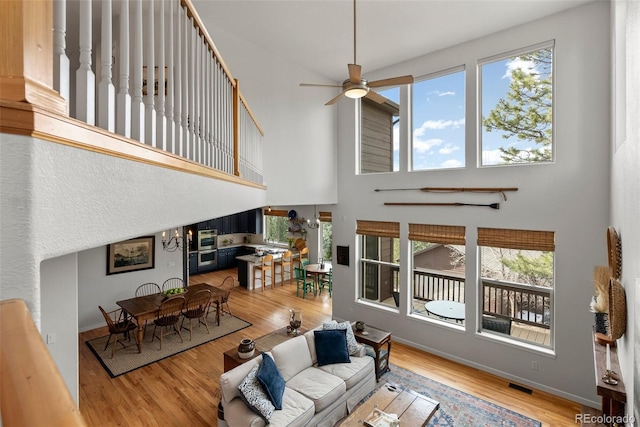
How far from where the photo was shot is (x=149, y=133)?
1412mm

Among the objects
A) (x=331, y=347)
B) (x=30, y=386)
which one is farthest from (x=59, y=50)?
(x=331, y=347)

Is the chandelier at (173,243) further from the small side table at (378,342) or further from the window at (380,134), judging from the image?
the small side table at (378,342)

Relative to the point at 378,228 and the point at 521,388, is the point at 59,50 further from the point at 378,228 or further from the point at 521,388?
the point at 521,388

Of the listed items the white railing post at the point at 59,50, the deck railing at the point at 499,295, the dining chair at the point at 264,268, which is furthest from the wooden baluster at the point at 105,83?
the dining chair at the point at 264,268

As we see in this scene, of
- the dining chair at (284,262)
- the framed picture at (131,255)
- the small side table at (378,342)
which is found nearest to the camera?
the small side table at (378,342)

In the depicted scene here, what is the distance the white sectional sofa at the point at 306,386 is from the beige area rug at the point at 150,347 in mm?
2504

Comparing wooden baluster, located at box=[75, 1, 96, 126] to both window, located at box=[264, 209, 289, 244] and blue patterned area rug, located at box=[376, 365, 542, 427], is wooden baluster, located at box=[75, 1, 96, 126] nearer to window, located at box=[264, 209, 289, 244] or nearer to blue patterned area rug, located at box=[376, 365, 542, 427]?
blue patterned area rug, located at box=[376, 365, 542, 427]

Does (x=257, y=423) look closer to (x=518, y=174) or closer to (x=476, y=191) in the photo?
(x=476, y=191)

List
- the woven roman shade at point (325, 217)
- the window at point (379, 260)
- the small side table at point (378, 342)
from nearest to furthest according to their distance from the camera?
the small side table at point (378, 342) → the window at point (379, 260) → the woven roman shade at point (325, 217)

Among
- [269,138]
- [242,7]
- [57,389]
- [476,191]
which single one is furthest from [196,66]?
[476,191]

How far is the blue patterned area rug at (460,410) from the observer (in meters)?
3.64

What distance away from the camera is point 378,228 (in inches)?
237

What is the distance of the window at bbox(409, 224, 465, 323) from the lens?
5.13 m

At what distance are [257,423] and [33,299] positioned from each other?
2.87m
